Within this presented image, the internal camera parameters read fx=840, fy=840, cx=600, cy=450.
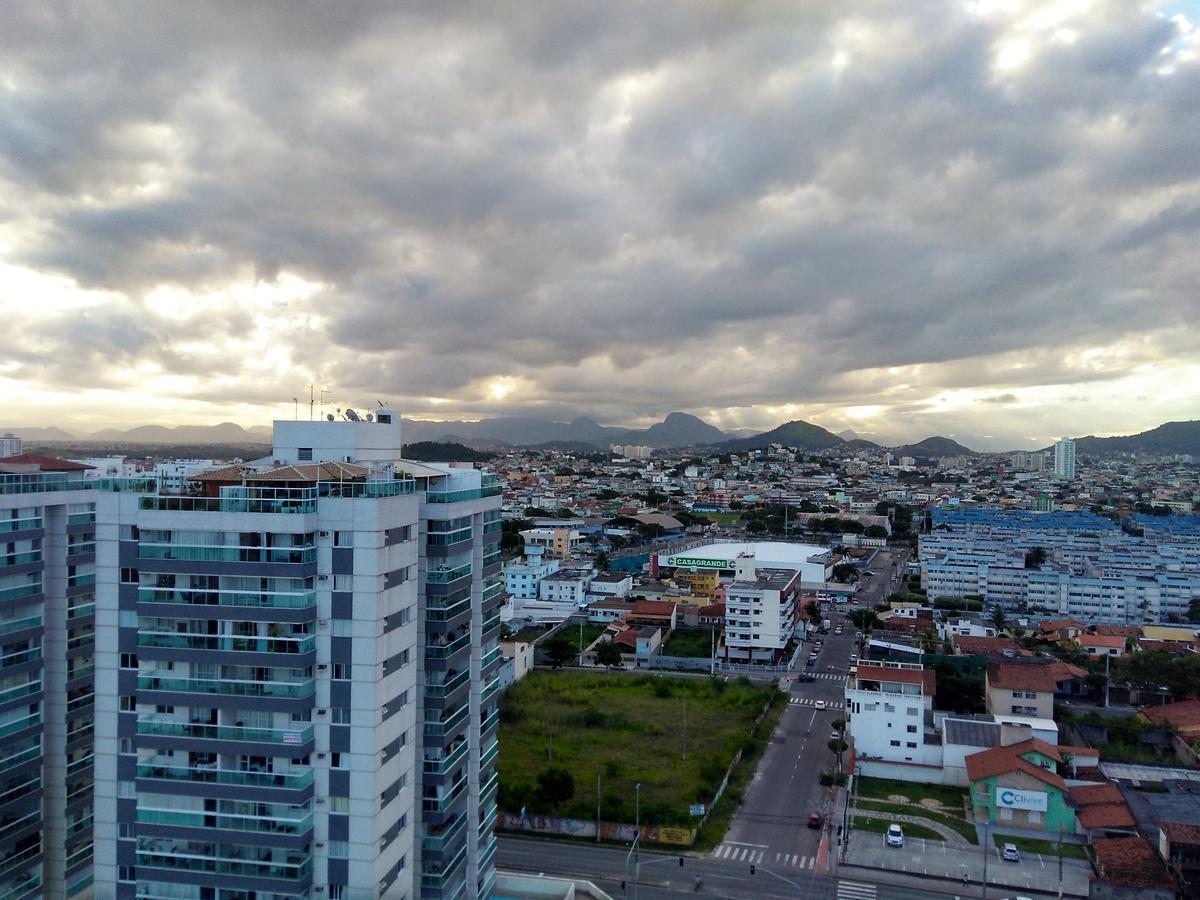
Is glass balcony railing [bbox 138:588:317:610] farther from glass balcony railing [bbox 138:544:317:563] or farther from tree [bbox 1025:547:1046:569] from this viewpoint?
tree [bbox 1025:547:1046:569]

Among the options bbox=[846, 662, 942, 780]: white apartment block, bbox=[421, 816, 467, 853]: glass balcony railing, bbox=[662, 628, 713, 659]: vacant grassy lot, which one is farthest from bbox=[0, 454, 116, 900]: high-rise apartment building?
bbox=[662, 628, 713, 659]: vacant grassy lot

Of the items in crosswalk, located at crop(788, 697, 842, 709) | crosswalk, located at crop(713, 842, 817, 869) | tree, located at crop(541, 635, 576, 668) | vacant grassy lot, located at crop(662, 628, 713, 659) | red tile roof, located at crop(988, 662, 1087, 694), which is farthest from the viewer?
vacant grassy lot, located at crop(662, 628, 713, 659)

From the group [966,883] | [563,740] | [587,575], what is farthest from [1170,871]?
[587,575]

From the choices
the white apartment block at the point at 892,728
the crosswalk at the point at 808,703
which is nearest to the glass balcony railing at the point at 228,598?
the white apartment block at the point at 892,728

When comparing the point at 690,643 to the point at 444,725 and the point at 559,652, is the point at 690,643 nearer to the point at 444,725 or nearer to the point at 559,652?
the point at 559,652

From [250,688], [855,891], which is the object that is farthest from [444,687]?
[855,891]

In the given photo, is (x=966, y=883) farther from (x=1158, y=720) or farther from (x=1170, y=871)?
(x=1158, y=720)

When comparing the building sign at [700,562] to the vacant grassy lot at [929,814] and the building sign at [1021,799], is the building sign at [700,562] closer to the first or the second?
the vacant grassy lot at [929,814]
